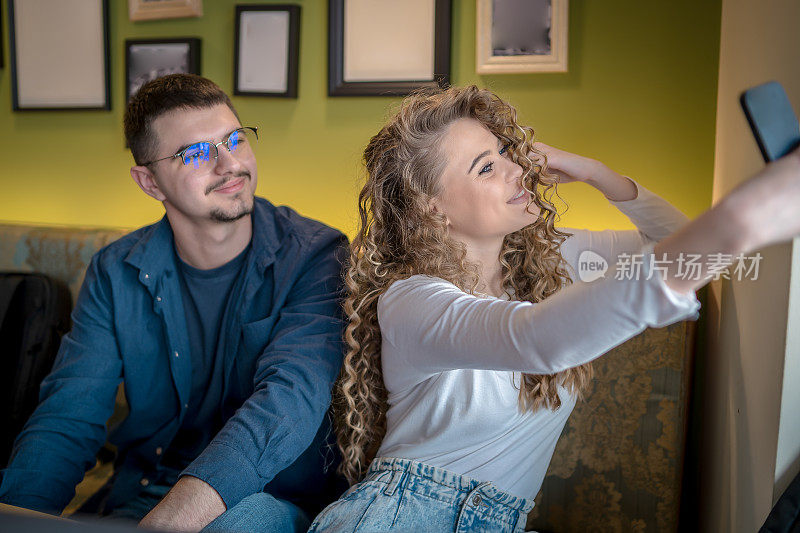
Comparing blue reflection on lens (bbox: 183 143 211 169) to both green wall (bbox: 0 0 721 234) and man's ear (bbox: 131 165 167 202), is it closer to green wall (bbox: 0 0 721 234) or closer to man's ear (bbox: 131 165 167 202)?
man's ear (bbox: 131 165 167 202)

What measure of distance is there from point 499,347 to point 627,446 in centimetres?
87

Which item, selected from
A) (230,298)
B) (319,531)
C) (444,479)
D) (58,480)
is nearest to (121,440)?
(58,480)

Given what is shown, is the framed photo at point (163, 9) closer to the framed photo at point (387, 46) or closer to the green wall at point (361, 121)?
the green wall at point (361, 121)

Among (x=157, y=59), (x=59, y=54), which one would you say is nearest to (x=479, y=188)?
(x=157, y=59)

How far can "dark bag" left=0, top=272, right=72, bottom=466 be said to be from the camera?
70.5 inches

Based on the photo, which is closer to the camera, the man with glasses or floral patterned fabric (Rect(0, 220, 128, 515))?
the man with glasses

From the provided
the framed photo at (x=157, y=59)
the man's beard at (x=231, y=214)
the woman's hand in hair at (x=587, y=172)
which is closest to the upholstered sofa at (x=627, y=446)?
the woman's hand in hair at (x=587, y=172)

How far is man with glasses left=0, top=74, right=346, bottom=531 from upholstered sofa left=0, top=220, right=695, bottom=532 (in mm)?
531

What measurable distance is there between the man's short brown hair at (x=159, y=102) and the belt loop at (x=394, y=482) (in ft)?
2.92

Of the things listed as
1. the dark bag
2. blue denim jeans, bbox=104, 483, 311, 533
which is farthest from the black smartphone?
the dark bag

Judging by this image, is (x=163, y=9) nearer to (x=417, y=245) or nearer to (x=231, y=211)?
(x=231, y=211)

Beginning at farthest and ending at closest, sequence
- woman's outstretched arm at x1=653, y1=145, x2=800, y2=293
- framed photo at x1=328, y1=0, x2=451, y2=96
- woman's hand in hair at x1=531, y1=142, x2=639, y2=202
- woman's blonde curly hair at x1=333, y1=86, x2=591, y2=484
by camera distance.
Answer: framed photo at x1=328, y1=0, x2=451, y2=96, woman's hand in hair at x1=531, y1=142, x2=639, y2=202, woman's blonde curly hair at x1=333, y1=86, x2=591, y2=484, woman's outstretched arm at x1=653, y1=145, x2=800, y2=293

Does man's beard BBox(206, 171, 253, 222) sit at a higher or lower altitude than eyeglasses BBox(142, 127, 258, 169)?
lower

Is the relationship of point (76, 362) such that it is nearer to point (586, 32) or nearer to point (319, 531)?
point (319, 531)
